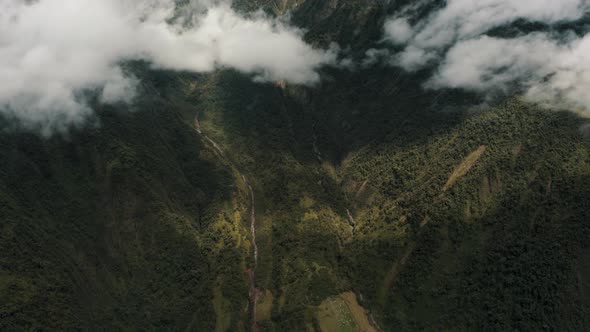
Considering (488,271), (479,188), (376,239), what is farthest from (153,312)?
(479,188)

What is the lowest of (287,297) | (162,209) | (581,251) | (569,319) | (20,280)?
(569,319)

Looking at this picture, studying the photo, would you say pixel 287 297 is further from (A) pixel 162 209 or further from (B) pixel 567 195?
(B) pixel 567 195

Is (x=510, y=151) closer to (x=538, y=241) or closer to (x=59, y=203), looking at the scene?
(x=538, y=241)

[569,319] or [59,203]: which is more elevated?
[59,203]

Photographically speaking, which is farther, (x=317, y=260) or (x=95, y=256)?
(x=317, y=260)

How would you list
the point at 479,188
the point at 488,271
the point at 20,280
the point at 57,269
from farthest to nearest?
the point at 479,188 → the point at 488,271 → the point at 57,269 → the point at 20,280

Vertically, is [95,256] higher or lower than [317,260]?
higher

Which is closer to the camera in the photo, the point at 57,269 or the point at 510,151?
the point at 57,269

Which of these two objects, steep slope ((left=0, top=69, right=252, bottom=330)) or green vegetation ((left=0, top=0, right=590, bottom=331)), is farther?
green vegetation ((left=0, top=0, right=590, bottom=331))

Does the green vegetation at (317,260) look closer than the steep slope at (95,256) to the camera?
No

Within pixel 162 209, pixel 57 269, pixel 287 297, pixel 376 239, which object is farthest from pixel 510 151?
pixel 57 269

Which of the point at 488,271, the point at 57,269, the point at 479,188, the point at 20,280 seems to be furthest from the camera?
the point at 479,188
